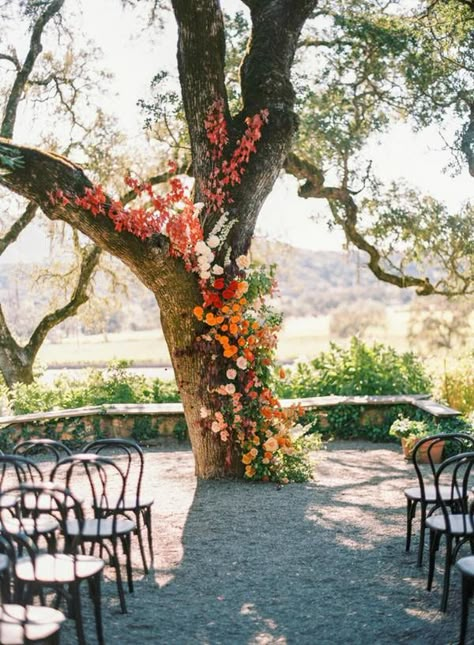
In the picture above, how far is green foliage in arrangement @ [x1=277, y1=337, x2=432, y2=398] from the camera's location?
11031mm

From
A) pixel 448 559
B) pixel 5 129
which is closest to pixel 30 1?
pixel 5 129

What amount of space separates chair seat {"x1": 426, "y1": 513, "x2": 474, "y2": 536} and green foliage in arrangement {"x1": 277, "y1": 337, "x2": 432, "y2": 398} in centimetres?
621

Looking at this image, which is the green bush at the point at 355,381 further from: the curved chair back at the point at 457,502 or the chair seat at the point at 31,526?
the chair seat at the point at 31,526

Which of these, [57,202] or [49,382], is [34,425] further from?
[57,202]

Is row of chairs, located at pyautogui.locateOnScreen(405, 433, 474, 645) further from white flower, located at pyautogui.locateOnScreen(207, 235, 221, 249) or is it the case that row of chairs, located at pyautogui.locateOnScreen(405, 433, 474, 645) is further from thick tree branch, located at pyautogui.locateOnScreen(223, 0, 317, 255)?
thick tree branch, located at pyautogui.locateOnScreen(223, 0, 317, 255)

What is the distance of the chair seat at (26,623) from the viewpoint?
3092 mm

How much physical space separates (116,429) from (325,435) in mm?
2736

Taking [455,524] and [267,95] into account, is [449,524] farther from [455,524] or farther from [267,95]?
[267,95]

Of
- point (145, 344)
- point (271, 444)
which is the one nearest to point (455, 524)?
point (271, 444)

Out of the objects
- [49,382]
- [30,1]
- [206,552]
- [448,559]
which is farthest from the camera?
[49,382]

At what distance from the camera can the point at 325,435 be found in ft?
34.2

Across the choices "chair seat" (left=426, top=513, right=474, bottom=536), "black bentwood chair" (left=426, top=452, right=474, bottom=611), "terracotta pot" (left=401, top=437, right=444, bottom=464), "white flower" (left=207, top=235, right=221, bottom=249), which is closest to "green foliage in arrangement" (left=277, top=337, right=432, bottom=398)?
"terracotta pot" (left=401, top=437, right=444, bottom=464)

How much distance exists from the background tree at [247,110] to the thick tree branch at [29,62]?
11.3 feet

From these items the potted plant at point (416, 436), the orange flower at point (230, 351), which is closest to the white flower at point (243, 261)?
the orange flower at point (230, 351)
